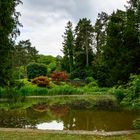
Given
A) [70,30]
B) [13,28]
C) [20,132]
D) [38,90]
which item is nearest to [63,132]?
[20,132]

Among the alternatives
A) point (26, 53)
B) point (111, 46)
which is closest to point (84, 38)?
point (26, 53)

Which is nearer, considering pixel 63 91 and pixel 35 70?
pixel 63 91

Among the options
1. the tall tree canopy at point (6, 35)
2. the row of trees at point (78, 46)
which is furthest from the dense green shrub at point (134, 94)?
the row of trees at point (78, 46)

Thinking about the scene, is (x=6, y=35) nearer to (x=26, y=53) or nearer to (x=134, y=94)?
(x=134, y=94)

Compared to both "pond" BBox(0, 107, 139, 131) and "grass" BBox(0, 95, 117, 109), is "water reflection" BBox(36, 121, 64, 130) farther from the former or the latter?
"grass" BBox(0, 95, 117, 109)

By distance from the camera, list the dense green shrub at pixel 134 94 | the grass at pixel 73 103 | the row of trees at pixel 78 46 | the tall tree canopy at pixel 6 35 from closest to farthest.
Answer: the dense green shrub at pixel 134 94 → the tall tree canopy at pixel 6 35 → the grass at pixel 73 103 → the row of trees at pixel 78 46

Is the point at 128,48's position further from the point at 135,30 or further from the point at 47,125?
the point at 47,125

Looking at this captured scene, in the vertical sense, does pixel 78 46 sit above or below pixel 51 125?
above

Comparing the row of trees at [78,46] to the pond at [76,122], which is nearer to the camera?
the pond at [76,122]

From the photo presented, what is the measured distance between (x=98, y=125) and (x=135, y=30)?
602 inches

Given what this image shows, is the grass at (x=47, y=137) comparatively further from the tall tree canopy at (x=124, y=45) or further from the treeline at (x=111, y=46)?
the tall tree canopy at (x=124, y=45)

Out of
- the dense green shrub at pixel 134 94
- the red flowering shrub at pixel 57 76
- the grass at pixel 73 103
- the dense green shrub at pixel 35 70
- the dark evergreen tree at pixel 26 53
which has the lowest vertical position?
the grass at pixel 73 103

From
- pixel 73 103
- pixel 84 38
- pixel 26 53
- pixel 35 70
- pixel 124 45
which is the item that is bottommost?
pixel 73 103

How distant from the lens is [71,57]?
6431 cm
